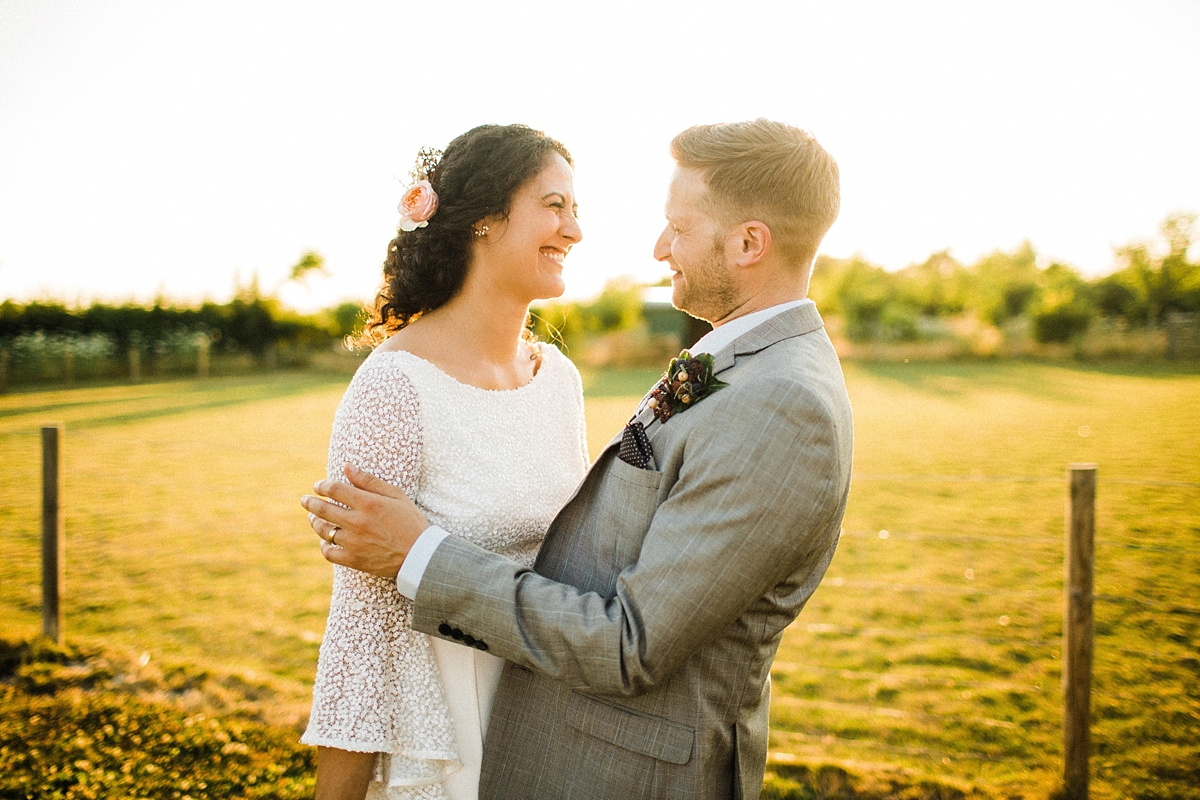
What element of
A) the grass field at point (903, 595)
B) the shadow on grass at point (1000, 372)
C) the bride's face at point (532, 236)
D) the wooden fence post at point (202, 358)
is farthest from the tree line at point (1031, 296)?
the bride's face at point (532, 236)

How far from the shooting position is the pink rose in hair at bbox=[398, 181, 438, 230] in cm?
221

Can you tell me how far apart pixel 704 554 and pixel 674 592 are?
3.6 inches

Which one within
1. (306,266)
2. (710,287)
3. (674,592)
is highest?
(306,266)

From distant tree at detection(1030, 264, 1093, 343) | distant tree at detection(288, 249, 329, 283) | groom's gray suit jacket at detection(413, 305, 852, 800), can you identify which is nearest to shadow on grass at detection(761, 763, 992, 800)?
groom's gray suit jacket at detection(413, 305, 852, 800)

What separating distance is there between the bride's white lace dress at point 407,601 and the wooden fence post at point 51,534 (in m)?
3.85

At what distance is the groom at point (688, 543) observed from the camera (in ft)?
4.45

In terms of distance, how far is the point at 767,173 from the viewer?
161 centimetres

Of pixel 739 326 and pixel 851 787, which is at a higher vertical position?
pixel 739 326

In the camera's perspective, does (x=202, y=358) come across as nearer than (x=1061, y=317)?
Yes

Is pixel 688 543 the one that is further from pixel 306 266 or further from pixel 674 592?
pixel 306 266

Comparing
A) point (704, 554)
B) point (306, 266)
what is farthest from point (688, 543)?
point (306, 266)

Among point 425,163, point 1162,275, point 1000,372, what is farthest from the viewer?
point 1162,275

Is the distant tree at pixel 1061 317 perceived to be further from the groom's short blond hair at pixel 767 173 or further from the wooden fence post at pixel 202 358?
the groom's short blond hair at pixel 767 173

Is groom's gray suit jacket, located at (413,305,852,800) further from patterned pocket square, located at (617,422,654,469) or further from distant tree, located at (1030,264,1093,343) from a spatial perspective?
distant tree, located at (1030,264,1093,343)
